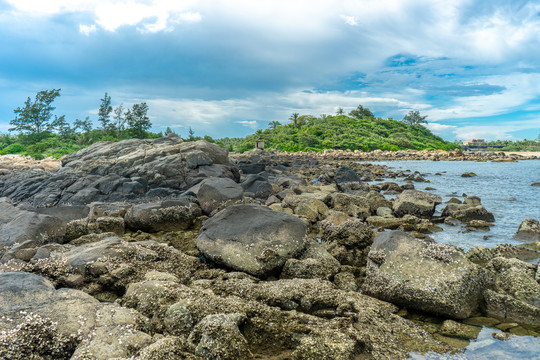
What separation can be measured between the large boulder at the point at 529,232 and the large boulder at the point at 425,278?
6.30 m

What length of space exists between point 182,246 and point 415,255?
18.7 feet

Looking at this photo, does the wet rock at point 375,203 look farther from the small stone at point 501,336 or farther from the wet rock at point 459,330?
the small stone at point 501,336

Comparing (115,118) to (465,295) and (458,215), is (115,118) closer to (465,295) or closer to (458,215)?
(458,215)

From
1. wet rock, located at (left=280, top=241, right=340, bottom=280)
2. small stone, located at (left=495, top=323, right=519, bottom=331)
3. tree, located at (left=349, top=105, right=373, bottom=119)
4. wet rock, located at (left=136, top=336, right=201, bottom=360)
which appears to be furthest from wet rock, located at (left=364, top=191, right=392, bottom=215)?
tree, located at (left=349, top=105, right=373, bottom=119)

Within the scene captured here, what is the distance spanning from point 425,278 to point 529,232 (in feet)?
24.8

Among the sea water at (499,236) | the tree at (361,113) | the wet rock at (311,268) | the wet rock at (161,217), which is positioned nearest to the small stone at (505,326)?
the sea water at (499,236)

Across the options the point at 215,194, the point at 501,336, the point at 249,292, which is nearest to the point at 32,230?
the point at 215,194

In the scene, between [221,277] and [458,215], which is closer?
[221,277]

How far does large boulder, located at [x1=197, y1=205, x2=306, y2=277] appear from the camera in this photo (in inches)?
251

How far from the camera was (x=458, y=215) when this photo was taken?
12867 mm

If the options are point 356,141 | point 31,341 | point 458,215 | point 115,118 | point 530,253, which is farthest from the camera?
point 356,141

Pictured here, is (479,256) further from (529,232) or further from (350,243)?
(529,232)

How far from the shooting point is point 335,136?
92.5 metres

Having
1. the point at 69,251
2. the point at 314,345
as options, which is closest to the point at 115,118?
the point at 69,251
